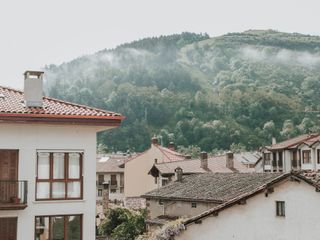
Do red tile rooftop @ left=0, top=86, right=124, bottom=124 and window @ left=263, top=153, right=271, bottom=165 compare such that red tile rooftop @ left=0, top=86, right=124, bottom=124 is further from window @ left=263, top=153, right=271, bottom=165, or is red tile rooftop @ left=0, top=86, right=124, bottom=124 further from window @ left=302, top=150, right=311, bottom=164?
window @ left=263, top=153, right=271, bottom=165

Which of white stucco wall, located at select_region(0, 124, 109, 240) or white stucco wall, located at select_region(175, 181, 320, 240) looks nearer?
white stucco wall, located at select_region(0, 124, 109, 240)

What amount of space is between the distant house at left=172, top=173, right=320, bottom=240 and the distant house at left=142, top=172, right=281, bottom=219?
9.33 meters

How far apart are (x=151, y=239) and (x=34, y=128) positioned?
786 centimetres

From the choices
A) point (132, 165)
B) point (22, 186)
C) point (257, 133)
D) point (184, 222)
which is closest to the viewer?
point (22, 186)

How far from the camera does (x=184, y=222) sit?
74.9ft

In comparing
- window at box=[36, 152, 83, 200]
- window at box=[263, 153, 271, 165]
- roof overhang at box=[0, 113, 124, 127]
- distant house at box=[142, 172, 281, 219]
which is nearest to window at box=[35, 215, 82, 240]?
window at box=[36, 152, 83, 200]

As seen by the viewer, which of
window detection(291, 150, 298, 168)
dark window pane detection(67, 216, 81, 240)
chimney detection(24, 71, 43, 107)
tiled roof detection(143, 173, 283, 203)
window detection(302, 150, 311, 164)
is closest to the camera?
dark window pane detection(67, 216, 81, 240)

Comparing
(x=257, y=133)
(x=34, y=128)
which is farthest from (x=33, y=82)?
(x=257, y=133)

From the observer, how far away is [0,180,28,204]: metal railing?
18406 mm

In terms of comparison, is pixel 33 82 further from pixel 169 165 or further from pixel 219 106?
pixel 219 106

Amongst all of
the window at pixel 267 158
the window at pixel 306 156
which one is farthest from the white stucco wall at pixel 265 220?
the window at pixel 267 158

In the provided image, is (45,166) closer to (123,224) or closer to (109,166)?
(123,224)

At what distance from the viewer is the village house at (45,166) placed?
18656 mm

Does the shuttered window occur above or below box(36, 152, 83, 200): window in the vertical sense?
below
